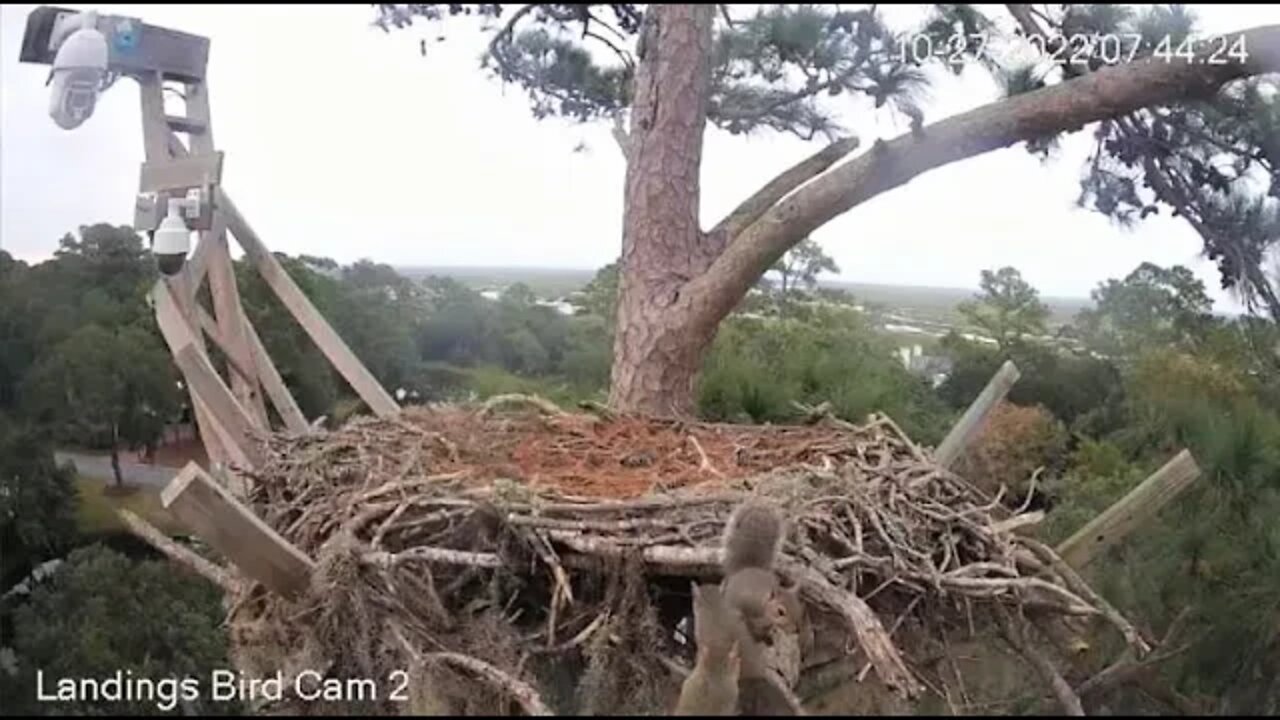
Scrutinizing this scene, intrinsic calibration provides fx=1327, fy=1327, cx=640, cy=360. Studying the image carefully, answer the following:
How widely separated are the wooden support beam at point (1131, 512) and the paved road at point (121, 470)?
135 centimetres

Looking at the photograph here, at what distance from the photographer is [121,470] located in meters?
1.88

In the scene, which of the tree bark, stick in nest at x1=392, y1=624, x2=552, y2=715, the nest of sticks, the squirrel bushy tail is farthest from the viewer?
the tree bark

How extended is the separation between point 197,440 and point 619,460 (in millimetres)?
691

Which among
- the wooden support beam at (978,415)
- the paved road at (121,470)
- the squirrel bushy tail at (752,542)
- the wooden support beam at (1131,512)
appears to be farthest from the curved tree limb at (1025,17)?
the squirrel bushy tail at (752,542)

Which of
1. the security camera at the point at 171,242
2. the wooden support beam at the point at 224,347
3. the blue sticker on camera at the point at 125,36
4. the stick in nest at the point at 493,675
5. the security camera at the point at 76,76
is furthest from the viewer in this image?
the wooden support beam at the point at 224,347

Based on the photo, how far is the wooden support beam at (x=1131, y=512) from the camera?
1993 millimetres

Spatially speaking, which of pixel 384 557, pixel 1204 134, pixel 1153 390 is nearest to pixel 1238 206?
pixel 1204 134

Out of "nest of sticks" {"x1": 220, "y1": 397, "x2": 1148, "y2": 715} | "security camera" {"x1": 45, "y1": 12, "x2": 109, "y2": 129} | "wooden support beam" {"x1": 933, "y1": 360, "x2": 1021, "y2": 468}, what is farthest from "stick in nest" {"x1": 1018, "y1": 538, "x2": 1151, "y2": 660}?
"security camera" {"x1": 45, "y1": 12, "x2": 109, "y2": 129}

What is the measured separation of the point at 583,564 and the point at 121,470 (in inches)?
28.0

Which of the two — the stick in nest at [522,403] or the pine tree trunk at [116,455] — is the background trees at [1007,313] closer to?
the stick in nest at [522,403]

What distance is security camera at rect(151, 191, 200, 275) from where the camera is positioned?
1.98 m

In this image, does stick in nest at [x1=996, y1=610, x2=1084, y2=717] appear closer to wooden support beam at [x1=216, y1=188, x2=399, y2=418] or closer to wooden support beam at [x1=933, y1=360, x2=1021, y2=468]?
wooden support beam at [x1=933, y1=360, x2=1021, y2=468]

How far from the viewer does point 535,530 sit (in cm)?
165

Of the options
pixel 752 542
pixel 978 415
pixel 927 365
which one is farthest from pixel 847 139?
pixel 752 542
